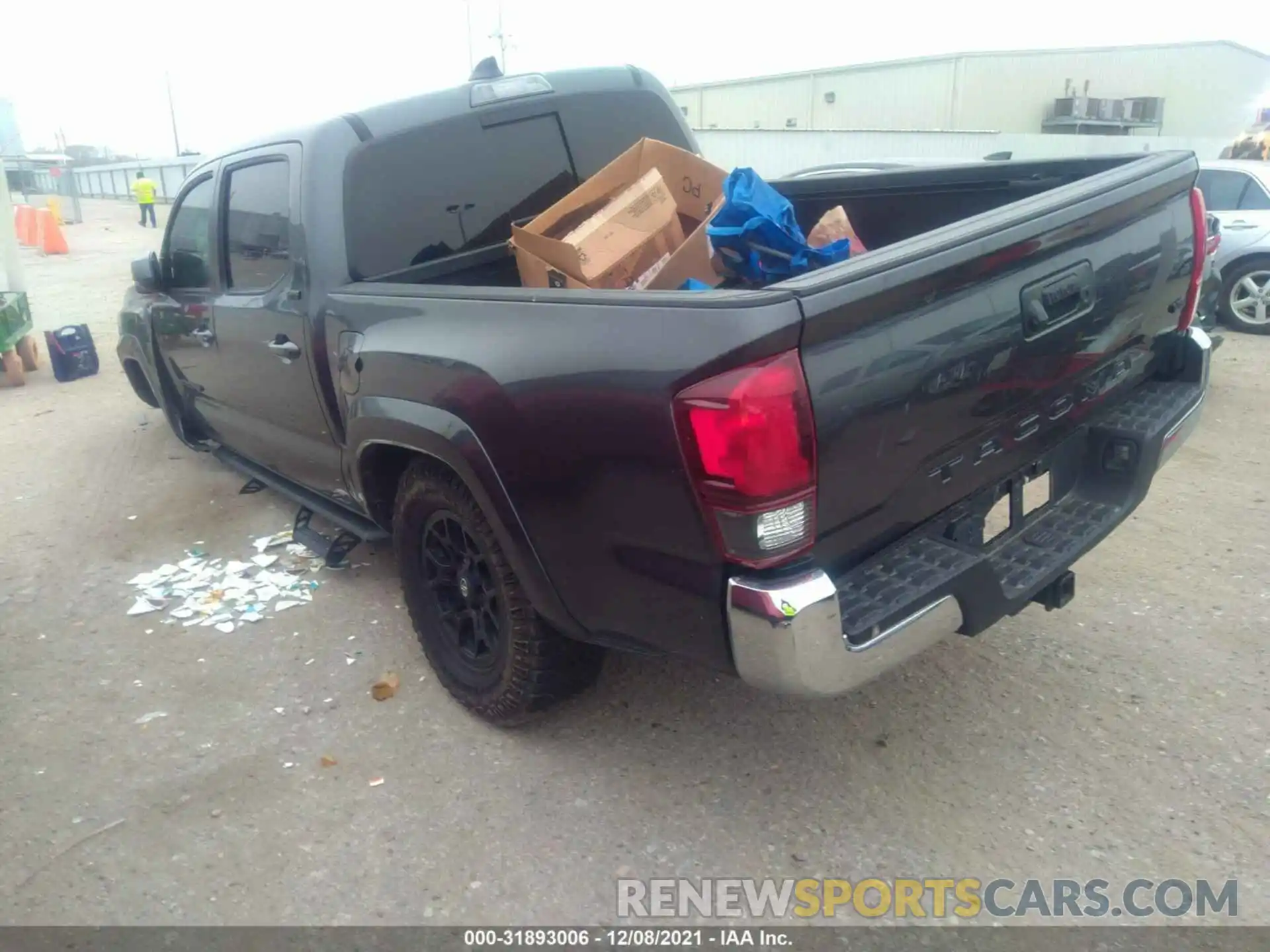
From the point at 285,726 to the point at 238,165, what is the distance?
7.81 feet

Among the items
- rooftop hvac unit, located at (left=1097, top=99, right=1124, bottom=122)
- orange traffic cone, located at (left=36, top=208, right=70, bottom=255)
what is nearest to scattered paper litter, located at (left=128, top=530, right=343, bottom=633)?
orange traffic cone, located at (left=36, top=208, right=70, bottom=255)

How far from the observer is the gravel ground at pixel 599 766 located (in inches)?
101

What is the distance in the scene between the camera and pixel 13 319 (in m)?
9.08

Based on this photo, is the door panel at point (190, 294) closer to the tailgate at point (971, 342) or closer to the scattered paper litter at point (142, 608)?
the scattered paper litter at point (142, 608)

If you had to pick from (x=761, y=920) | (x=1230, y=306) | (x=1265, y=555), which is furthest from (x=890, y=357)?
(x=1230, y=306)

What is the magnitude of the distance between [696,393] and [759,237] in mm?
955

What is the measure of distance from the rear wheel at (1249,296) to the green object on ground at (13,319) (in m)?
11.2

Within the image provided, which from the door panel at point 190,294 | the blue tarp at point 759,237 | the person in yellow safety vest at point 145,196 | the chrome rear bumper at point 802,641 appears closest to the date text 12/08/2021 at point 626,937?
the chrome rear bumper at point 802,641

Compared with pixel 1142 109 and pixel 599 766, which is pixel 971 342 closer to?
pixel 599 766

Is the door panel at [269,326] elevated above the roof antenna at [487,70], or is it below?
below

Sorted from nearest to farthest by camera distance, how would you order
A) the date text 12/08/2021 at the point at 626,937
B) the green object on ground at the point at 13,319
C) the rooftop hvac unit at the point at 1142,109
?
the date text 12/08/2021 at the point at 626,937, the green object on ground at the point at 13,319, the rooftop hvac unit at the point at 1142,109

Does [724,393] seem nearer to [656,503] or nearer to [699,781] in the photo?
[656,503]

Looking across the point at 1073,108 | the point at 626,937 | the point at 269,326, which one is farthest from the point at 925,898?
the point at 1073,108

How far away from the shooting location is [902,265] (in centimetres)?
218
